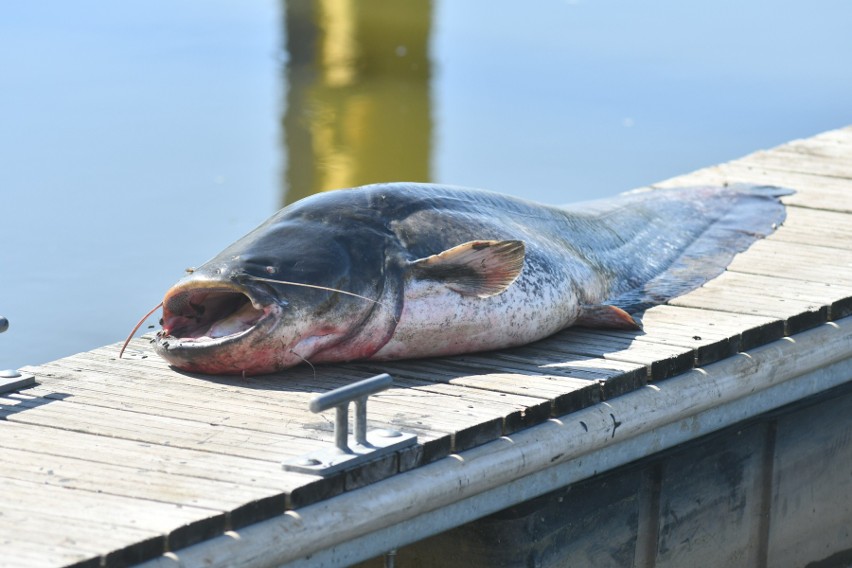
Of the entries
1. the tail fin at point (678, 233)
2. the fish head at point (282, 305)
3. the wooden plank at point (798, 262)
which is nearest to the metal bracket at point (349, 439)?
the fish head at point (282, 305)

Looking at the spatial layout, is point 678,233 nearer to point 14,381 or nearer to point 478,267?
point 478,267

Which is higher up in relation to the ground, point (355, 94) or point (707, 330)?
point (707, 330)

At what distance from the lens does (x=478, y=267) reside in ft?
16.3

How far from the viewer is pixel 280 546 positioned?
381 centimetres

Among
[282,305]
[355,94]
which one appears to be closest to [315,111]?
[355,94]

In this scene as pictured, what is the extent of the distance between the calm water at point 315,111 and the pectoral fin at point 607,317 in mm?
3334

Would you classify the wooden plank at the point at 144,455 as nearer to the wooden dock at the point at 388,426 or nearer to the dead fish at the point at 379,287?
the wooden dock at the point at 388,426

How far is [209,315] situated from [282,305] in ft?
1.11

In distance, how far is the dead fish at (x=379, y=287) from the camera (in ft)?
15.7

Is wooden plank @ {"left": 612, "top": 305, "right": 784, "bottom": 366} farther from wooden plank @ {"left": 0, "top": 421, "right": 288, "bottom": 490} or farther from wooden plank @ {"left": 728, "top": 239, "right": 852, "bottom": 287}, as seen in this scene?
wooden plank @ {"left": 0, "top": 421, "right": 288, "bottom": 490}

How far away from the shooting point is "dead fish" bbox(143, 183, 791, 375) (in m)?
4.79

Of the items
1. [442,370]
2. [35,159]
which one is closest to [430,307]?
[442,370]

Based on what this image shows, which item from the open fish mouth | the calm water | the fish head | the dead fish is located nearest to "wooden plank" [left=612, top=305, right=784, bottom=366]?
the dead fish

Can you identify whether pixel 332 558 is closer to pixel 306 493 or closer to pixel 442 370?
pixel 306 493
